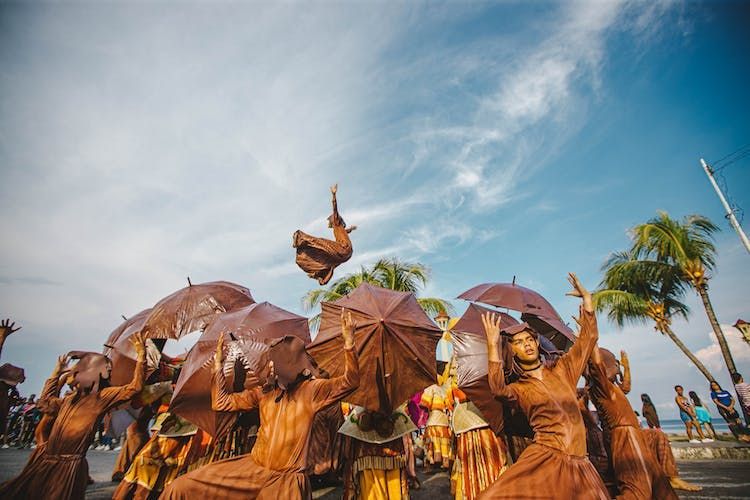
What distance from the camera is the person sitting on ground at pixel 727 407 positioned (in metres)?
12.7

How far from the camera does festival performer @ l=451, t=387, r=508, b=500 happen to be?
555 cm

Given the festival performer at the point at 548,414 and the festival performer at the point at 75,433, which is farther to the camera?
the festival performer at the point at 75,433

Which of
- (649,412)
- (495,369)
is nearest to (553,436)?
(495,369)

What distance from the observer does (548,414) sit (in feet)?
11.5

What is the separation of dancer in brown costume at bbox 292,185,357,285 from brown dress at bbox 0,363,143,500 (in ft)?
12.5

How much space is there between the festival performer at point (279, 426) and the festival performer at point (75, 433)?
2.25 meters

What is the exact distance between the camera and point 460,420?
617 cm

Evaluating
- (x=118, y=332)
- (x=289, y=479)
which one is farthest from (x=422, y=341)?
(x=118, y=332)

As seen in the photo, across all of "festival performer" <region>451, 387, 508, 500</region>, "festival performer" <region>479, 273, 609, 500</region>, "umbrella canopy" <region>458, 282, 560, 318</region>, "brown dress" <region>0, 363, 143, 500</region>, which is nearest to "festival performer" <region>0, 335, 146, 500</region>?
"brown dress" <region>0, 363, 143, 500</region>

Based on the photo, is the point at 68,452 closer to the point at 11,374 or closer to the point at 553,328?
the point at 11,374

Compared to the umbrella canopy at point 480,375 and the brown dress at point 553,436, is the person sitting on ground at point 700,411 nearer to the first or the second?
the umbrella canopy at point 480,375

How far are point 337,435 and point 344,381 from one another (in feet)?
12.4

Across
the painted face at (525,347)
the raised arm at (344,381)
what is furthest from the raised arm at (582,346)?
the raised arm at (344,381)

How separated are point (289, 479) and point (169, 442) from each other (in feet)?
13.4
